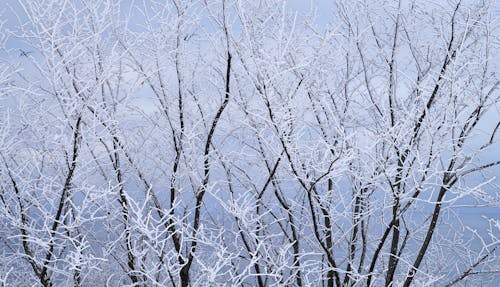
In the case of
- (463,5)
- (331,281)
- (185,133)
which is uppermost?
(463,5)

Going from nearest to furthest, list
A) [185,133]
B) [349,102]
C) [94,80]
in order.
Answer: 1. [94,80]
2. [185,133]
3. [349,102]

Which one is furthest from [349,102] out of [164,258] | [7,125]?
[7,125]

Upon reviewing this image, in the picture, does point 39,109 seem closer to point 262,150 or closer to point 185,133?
point 185,133

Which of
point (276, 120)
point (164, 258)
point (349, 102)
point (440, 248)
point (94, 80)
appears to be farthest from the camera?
point (440, 248)

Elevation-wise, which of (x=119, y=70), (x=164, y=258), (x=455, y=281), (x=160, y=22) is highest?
(x=160, y=22)

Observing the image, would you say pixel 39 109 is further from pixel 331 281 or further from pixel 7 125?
pixel 331 281

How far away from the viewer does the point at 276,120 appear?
4559 millimetres

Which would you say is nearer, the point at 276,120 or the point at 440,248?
the point at 276,120

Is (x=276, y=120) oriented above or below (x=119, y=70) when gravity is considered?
below

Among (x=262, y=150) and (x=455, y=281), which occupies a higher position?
(x=262, y=150)

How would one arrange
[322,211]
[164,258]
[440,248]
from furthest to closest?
[440,248]
[322,211]
[164,258]

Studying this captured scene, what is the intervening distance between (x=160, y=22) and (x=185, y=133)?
59.0 inches

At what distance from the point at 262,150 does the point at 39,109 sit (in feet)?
9.98

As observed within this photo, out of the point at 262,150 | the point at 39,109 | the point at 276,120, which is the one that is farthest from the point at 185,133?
the point at 276,120
